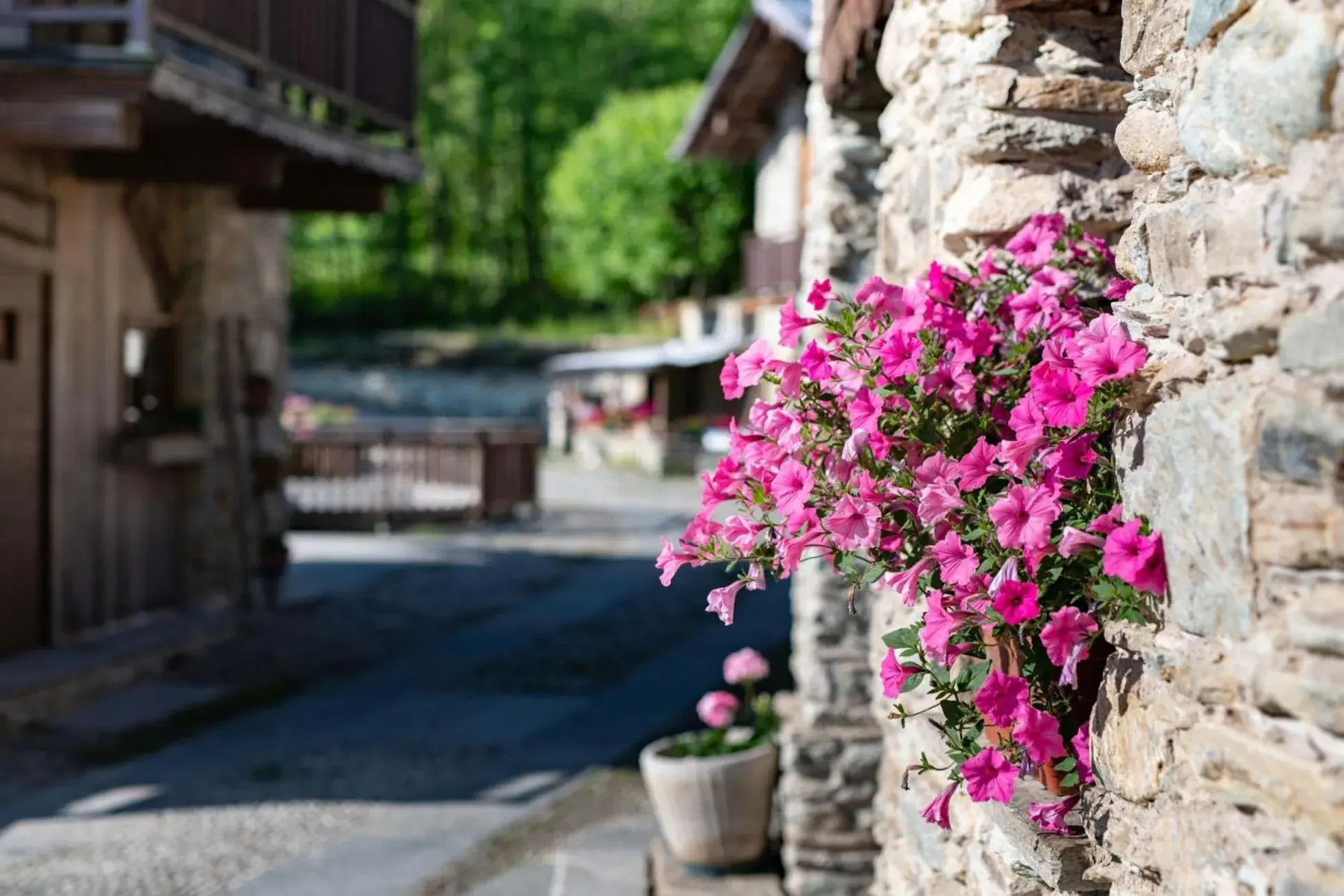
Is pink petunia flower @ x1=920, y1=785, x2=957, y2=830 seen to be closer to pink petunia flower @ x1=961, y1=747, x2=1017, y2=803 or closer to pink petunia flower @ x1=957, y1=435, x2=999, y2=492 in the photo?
pink petunia flower @ x1=961, y1=747, x2=1017, y2=803

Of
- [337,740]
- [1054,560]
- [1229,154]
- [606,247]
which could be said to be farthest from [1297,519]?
[606,247]

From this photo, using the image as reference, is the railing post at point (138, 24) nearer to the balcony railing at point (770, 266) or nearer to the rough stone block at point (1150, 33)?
the rough stone block at point (1150, 33)

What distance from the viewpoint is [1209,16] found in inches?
66.0

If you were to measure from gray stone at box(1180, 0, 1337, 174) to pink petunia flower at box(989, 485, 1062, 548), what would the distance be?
52 cm

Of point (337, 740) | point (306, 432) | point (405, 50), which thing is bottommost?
point (337, 740)

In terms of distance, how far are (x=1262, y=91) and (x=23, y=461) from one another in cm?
835

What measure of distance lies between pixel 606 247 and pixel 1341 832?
1463 inches

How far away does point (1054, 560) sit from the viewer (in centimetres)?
212

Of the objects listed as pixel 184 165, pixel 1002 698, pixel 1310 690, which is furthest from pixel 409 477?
pixel 1310 690

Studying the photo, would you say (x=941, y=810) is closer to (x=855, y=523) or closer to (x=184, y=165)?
(x=855, y=523)

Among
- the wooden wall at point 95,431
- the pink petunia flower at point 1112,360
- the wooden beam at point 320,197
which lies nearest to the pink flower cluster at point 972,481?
the pink petunia flower at point 1112,360

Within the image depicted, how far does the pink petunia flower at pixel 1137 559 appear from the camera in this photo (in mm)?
1815

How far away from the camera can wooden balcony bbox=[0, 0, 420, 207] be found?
745 centimetres

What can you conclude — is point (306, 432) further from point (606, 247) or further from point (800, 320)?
point (606, 247)
